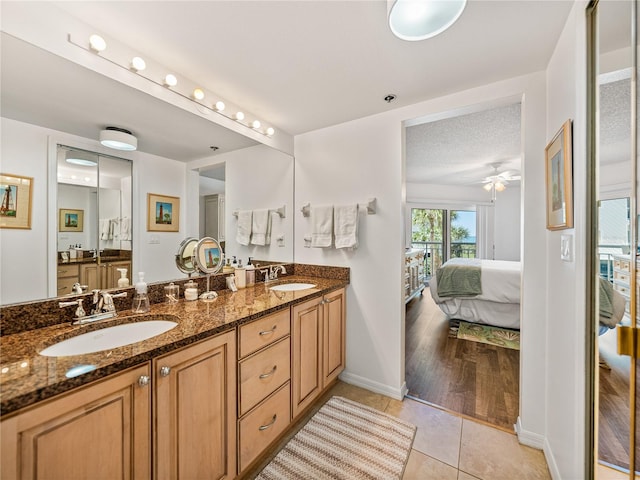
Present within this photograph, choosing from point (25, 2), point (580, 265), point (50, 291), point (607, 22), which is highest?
point (25, 2)

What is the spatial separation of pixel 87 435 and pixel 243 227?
157 centimetres

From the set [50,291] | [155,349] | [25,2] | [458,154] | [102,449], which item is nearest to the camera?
[102,449]

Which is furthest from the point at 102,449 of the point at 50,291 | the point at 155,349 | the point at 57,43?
the point at 57,43

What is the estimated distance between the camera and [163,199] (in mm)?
1586

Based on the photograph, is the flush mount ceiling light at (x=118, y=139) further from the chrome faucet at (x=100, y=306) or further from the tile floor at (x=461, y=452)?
the tile floor at (x=461, y=452)

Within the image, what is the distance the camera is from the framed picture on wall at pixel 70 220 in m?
1.18

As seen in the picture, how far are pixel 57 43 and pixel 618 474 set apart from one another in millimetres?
2632

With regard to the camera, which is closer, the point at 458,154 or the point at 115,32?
the point at 115,32

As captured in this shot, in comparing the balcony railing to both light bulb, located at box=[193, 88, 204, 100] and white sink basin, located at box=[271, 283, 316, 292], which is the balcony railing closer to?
white sink basin, located at box=[271, 283, 316, 292]

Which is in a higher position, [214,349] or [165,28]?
[165,28]

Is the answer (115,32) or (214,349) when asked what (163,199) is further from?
(214,349)

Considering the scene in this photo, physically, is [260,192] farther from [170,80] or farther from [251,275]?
[170,80]

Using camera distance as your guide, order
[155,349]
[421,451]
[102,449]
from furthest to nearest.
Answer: [421,451]
[155,349]
[102,449]

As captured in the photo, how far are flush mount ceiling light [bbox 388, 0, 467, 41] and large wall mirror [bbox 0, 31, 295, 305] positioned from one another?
1.27 meters
